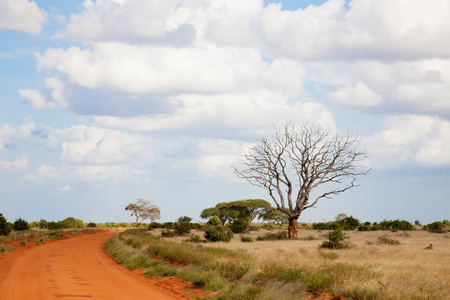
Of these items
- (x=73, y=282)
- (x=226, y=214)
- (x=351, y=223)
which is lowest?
(x=73, y=282)

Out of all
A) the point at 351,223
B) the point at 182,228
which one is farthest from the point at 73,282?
the point at 351,223

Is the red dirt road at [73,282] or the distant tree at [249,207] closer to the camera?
the red dirt road at [73,282]

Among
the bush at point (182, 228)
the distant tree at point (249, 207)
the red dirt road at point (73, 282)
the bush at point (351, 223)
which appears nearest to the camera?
the red dirt road at point (73, 282)

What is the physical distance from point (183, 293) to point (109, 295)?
237cm

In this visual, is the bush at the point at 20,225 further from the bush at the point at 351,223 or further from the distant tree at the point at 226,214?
the bush at the point at 351,223

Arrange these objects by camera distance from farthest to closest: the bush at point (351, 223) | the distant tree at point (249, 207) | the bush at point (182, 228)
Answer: the distant tree at point (249, 207) < the bush at point (351, 223) < the bush at point (182, 228)

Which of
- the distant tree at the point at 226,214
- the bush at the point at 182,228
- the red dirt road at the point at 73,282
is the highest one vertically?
the distant tree at the point at 226,214

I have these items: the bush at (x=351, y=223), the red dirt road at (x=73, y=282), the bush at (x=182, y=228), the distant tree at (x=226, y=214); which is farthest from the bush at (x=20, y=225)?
the bush at (x=351, y=223)

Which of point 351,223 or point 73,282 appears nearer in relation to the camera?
point 73,282

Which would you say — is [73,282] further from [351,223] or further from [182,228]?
[351,223]

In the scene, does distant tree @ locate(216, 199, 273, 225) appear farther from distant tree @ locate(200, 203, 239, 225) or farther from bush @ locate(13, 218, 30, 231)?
bush @ locate(13, 218, 30, 231)

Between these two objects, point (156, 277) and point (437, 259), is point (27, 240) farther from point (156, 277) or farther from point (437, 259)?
→ point (437, 259)

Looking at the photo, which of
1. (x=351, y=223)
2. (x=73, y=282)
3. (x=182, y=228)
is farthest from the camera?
(x=351, y=223)

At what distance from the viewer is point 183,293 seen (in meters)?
13.8
